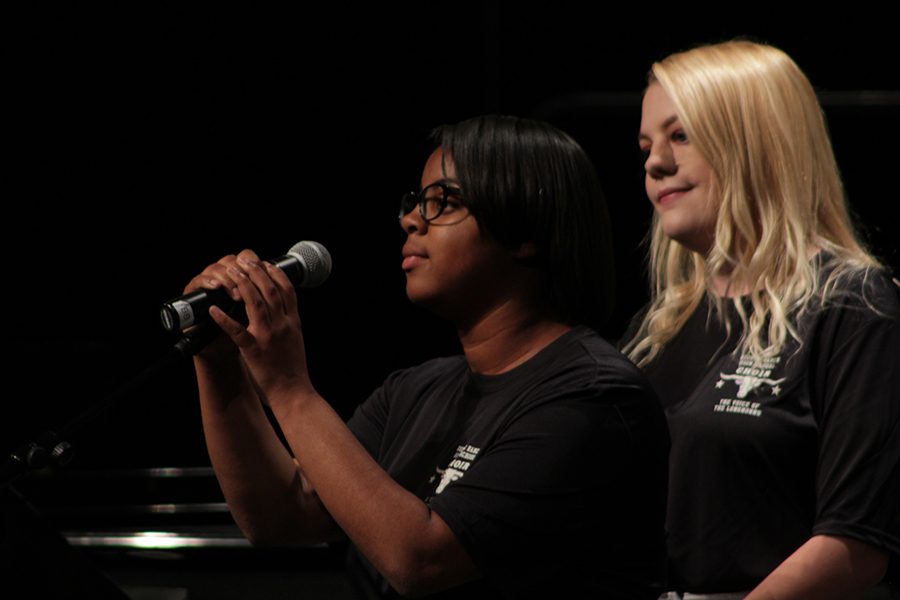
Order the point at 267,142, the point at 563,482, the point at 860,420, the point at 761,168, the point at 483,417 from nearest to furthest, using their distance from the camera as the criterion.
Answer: the point at 563,482
the point at 483,417
the point at 860,420
the point at 761,168
the point at 267,142

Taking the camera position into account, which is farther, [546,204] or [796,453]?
[796,453]

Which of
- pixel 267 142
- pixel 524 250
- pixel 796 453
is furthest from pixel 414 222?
pixel 267 142

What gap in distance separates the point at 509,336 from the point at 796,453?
0.48 meters

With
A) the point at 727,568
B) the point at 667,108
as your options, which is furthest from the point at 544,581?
the point at 667,108

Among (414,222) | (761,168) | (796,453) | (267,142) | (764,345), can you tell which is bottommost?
(796,453)

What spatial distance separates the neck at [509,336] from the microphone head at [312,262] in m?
0.21

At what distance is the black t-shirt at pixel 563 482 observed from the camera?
118 centimetres

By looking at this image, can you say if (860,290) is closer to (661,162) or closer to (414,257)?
(661,162)

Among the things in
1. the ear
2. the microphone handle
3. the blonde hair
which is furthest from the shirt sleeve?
the microphone handle

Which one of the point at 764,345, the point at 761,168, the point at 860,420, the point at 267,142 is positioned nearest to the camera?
the point at 860,420

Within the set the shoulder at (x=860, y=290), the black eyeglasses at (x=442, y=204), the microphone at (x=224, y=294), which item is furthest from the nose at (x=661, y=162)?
the microphone at (x=224, y=294)

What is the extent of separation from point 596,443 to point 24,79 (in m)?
2.17

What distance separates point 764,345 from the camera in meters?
1.65

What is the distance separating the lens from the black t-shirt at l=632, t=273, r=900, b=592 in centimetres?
151
